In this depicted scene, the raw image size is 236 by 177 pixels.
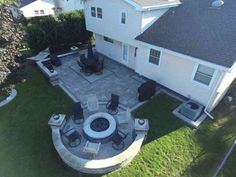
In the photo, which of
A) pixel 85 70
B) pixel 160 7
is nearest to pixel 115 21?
pixel 160 7

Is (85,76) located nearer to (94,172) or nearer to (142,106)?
(142,106)

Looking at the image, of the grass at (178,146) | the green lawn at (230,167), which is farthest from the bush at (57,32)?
the green lawn at (230,167)

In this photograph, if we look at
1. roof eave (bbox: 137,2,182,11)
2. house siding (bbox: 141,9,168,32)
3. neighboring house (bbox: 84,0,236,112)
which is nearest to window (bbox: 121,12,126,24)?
neighboring house (bbox: 84,0,236,112)

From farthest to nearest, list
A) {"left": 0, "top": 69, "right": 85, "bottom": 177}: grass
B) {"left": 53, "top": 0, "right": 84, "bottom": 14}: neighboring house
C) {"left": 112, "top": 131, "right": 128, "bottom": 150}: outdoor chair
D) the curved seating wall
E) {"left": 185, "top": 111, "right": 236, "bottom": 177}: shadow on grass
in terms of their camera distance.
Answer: {"left": 53, "top": 0, "right": 84, "bottom": 14}: neighboring house
{"left": 112, "top": 131, "right": 128, "bottom": 150}: outdoor chair
{"left": 185, "top": 111, "right": 236, "bottom": 177}: shadow on grass
{"left": 0, "top": 69, "right": 85, "bottom": 177}: grass
the curved seating wall

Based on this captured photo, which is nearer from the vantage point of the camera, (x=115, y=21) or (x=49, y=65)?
(x=115, y=21)

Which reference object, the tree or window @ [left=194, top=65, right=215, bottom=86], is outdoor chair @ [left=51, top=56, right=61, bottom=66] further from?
window @ [left=194, top=65, right=215, bottom=86]

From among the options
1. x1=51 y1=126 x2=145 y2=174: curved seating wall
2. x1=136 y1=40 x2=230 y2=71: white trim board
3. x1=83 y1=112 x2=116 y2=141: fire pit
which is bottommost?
x1=51 y1=126 x2=145 y2=174: curved seating wall

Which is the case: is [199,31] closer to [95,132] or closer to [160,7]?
[160,7]

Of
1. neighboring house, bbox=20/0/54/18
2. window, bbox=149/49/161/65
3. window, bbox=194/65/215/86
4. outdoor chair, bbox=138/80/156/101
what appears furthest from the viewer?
neighboring house, bbox=20/0/54/18
